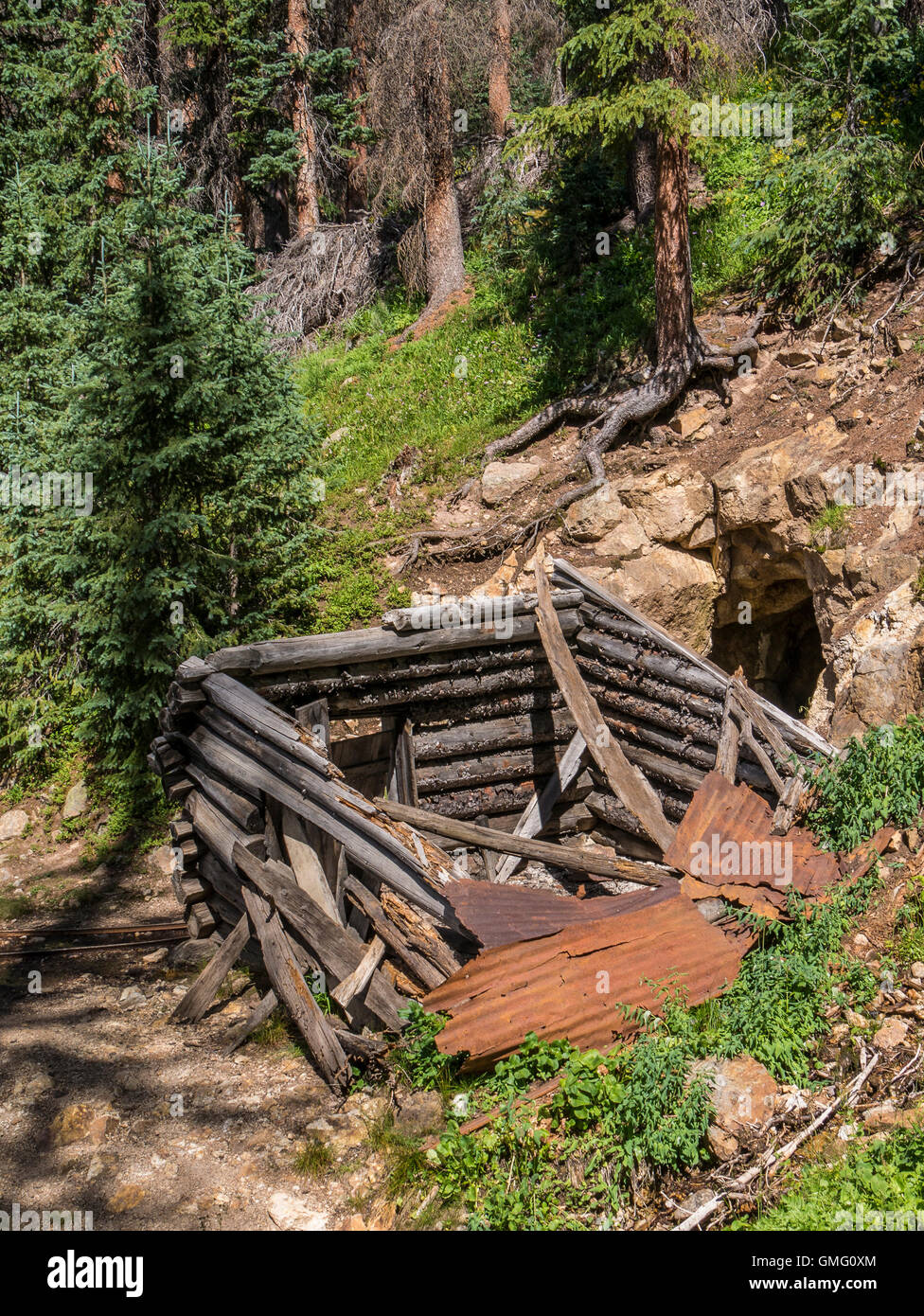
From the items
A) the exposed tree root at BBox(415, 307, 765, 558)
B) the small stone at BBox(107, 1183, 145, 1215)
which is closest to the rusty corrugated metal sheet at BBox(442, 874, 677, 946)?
the small stone at BBox(107, 1183, 145, 1215)

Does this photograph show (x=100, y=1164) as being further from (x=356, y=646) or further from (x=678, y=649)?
(x=678, y=649)

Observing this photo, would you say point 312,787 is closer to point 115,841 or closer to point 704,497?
point 115,841

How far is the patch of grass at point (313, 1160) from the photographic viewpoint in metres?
4.47

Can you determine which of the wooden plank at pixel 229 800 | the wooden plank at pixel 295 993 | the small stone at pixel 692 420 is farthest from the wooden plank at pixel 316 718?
the small stone at pixel 692 420

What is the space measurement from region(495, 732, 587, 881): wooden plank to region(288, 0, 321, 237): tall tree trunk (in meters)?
17.0

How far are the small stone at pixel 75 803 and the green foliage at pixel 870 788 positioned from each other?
8.11 m

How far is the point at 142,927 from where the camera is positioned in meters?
8.53

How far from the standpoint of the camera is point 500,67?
2034 centimetres

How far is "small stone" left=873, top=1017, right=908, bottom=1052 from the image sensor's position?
426 centimetres

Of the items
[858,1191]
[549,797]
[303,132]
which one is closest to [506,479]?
[549,797]

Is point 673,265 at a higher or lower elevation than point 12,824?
higher

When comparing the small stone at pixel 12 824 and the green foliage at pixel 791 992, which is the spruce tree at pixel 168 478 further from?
the green foliage at pixel 791 992

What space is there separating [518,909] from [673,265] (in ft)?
31.0

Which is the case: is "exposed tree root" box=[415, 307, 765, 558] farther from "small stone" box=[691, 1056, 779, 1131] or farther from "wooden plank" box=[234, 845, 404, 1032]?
"small stone" box=[691, 1056, 779, 1131]
